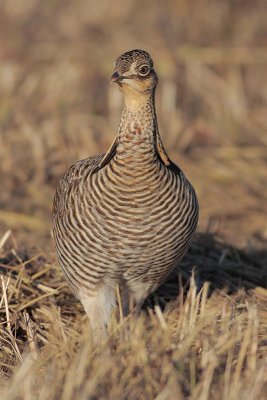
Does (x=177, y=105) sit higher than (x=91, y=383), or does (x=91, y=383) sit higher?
(x=177, y=105)

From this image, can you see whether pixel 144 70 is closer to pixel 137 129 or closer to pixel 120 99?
pixel 137 129

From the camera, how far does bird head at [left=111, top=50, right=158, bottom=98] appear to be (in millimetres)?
4270

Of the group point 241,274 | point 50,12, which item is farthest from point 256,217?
point 50,12

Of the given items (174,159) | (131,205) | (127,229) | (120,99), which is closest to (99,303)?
(127,229)

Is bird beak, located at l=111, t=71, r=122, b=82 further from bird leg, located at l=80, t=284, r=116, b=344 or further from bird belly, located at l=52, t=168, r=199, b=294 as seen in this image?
bird leg, located at l=80, t=284, r=116, b=344

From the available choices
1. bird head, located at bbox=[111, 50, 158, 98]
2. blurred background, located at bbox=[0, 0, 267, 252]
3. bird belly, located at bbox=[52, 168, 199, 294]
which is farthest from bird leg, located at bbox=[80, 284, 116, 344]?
blurred background, located at bbox=[0, 0, 267, 252]

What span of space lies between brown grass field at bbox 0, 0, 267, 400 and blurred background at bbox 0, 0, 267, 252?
0.07 feet

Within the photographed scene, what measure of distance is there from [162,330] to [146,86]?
1.17 metres

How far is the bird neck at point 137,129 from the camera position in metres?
4.33

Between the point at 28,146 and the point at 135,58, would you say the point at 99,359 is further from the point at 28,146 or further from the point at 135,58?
the point at 28,146

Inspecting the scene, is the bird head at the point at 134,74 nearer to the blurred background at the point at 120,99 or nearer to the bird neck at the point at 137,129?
the bird neck at the point at 137,129

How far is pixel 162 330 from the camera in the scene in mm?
4145

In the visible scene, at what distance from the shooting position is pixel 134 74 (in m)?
4.28

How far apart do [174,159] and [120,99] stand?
1632mm
